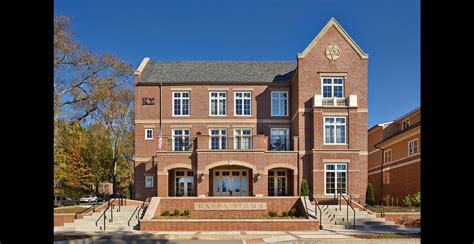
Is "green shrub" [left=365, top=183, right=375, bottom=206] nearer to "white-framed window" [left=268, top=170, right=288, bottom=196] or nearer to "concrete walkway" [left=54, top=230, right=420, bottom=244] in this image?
"white-framed window" [left=268, top=170, right=288, bottom=196]

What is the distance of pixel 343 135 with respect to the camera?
102 ft

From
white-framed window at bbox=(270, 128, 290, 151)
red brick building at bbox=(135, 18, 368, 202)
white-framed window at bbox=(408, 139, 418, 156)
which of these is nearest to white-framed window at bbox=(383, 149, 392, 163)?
white-framed window at bbox=(408, 139, 418, 156)

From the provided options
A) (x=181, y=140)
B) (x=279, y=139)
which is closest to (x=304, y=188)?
(x=279, y=139)

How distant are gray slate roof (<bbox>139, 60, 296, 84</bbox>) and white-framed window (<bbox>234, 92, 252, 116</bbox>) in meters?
1.22

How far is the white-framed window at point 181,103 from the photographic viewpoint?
35469mm

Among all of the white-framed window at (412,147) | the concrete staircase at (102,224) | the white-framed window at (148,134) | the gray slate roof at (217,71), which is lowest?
the concrete staircase at (102,224)

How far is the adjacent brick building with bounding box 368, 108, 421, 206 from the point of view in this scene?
32469 mm

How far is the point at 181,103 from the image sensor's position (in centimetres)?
3553

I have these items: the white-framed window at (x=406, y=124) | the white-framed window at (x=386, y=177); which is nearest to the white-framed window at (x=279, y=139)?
the white-framed window at (x=406, y=124)

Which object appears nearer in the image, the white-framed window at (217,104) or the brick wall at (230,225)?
the brick wall at (230,225)

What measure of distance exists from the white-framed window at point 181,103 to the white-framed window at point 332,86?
11055 millimetres

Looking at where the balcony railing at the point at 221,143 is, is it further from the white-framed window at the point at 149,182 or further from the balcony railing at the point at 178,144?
the white-framed window at the point at 149,182
